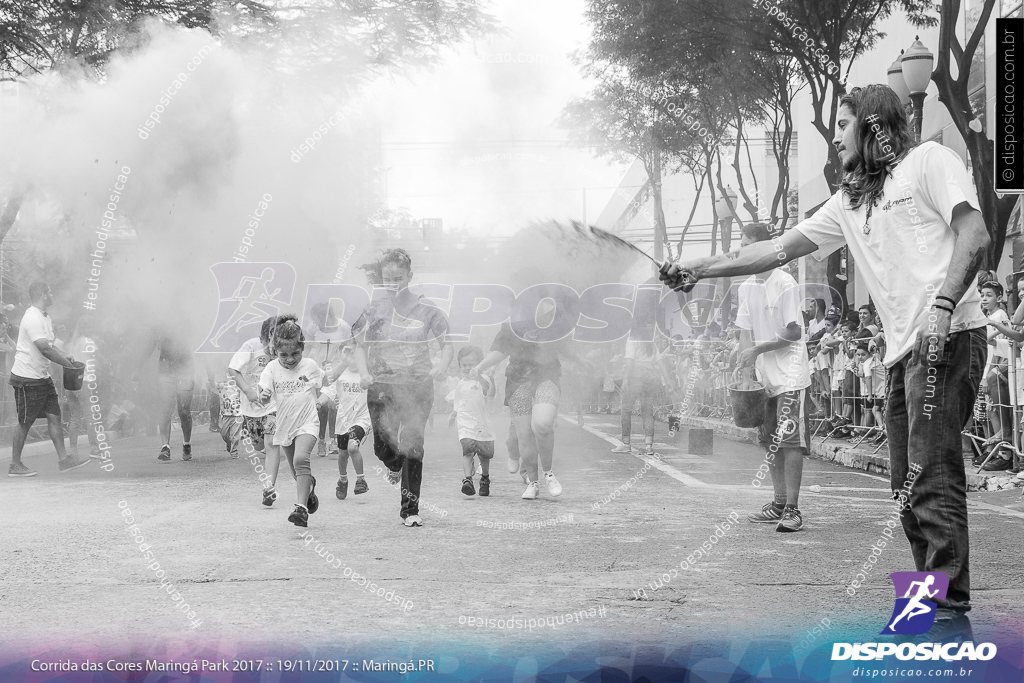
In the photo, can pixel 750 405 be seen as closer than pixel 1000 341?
Yes

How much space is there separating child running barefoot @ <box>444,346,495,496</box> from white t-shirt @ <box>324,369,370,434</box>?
0.72 m

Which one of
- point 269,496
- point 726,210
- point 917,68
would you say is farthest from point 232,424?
point 726,210

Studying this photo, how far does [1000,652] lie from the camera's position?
319 cm

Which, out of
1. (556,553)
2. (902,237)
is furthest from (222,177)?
(902,237)

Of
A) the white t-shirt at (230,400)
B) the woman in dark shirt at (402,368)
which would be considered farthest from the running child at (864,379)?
the woman in dark shirt at (402,368)

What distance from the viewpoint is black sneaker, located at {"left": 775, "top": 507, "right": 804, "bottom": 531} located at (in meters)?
6.25

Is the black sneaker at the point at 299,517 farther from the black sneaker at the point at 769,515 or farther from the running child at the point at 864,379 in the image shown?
the running child at the point at 864,379

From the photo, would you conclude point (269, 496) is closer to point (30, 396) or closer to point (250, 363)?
point (250, 363)

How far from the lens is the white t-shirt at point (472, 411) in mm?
8281

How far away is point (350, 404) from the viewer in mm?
8945

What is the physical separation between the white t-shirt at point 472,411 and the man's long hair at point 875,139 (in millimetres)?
4963

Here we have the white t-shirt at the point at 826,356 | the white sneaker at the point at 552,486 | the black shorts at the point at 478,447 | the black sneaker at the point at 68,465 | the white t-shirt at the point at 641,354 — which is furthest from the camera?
the white t-shirt at the point at 826,356

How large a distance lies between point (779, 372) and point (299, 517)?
3.04 metres

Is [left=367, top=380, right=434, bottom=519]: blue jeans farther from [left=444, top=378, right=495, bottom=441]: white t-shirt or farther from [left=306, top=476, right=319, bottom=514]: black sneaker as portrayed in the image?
[left=444, top=378, right=495, bottom=441]: white t-shirt
